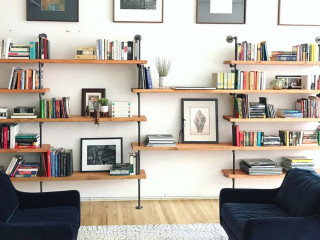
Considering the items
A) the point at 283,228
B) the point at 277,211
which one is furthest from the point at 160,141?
the point at 283,228

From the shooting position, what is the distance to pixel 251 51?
207 inches

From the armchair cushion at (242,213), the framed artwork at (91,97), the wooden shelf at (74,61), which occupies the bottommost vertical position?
the armchair cushion at (242,213)

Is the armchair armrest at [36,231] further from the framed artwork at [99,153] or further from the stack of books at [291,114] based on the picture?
the stack of books at [291,114]

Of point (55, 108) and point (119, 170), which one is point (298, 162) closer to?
point (119, 170)

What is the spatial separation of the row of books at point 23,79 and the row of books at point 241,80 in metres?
1.99

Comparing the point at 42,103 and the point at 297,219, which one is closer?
the point at 297,219

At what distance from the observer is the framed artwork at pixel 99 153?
212 inches

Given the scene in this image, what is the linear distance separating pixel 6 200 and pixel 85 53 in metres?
2.00

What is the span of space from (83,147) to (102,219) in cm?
94

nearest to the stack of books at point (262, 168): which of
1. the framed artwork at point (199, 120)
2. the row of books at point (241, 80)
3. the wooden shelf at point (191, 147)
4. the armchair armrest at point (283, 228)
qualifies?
the wooden shelf at point (191, 147)

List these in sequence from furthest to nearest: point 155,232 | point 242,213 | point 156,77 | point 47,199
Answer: point 156,77, point 155,232, point 47,199, point 242,213

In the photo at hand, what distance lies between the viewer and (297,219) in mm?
3363

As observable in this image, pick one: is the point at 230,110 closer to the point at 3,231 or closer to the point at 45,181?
the point at 45,181

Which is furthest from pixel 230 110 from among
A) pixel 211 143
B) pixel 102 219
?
pixel 102 219
